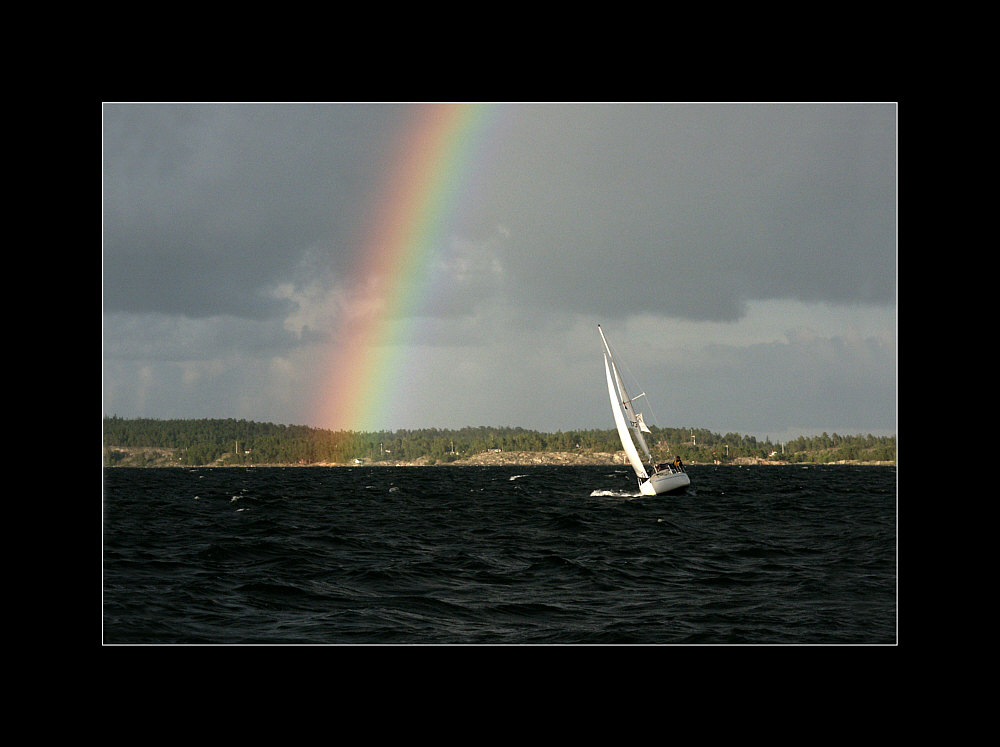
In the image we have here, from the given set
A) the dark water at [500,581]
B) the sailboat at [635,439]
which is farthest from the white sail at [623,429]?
the dark water at [500,581]

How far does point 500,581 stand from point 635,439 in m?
49.9

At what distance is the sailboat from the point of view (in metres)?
66.8

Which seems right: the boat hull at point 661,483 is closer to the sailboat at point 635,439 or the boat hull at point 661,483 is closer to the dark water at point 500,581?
the sailboat at point 635,439

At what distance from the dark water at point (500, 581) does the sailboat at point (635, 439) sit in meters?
21.0

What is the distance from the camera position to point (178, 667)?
8344mm

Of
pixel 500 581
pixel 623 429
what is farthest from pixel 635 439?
pixel 500 581

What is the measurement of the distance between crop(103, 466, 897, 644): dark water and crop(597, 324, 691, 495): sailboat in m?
21.0

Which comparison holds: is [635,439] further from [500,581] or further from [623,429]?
[500,581]

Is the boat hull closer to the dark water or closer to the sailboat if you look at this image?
the sailboat

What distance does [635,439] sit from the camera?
70.9 meters

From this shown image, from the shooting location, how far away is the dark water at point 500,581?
16.2 meters
